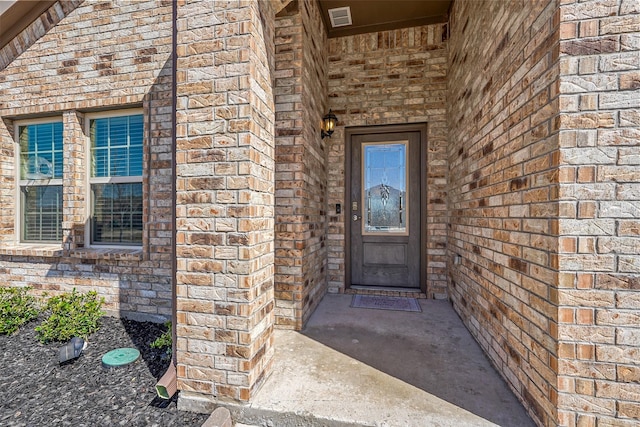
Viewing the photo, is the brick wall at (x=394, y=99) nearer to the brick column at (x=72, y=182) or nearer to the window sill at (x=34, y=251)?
the brick column at (x=72, y=182)

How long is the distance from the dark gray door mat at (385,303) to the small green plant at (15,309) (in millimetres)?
3263

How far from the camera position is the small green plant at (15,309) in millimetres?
2508

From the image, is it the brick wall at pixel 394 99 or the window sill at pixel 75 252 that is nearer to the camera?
the window sill at pixel 75 252

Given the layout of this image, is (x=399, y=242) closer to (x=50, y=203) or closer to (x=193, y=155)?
(x=193, y=155)

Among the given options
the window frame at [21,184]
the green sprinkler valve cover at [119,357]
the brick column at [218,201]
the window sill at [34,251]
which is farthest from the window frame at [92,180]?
the brick column at [218,201]

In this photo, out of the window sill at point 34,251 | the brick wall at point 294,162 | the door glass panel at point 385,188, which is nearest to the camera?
the brick wall at point 294,162

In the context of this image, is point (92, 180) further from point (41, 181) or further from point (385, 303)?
point (385, 303)

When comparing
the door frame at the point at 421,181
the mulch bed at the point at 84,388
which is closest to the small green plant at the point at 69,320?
the mulch bed at the point at 84,388

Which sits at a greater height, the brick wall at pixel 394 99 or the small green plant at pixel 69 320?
the brick wall at pixel 394 99

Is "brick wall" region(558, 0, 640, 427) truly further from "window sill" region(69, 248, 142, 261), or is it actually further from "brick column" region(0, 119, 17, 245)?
"brick column" region(0, 119, 17, 245)

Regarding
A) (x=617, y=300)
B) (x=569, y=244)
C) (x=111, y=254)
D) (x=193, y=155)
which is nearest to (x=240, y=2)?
(x=193, y=155)

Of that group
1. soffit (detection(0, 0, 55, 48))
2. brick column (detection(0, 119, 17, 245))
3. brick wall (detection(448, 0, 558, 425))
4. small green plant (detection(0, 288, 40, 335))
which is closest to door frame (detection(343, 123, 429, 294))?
brick wall (detection(448, 0, 558, 425))

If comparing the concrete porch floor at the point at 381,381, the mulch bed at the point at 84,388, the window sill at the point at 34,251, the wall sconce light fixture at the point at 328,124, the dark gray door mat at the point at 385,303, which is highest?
the wall sconce light fixture at the point at 328,124

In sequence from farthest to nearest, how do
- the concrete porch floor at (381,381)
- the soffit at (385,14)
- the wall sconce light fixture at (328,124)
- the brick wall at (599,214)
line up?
the wall sconce light fixture at (328,124) → the soffit at (385,14) → the concrete porch floor at (381,381) → the brick wall at (599,214)
